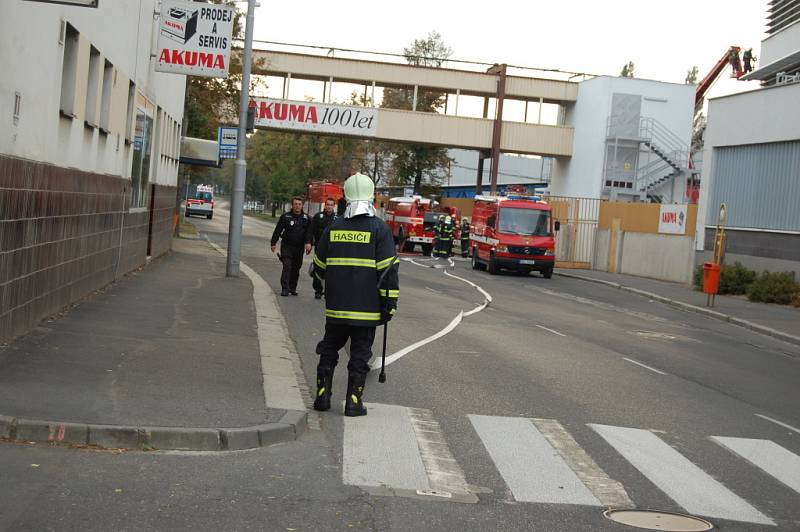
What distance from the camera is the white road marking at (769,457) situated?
8.12 metres

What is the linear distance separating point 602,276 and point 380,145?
142 feet

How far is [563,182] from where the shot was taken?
5988 centimetres

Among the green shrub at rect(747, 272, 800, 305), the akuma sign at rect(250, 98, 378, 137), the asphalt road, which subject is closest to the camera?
the asphalt road

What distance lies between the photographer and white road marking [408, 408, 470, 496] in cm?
709

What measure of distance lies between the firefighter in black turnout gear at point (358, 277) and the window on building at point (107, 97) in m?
9.89

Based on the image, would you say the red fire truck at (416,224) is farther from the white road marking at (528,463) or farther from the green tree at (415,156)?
the white road marking at (528,463)

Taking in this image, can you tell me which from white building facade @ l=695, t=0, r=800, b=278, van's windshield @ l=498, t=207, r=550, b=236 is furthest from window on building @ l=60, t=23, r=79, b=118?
van's windshield @ l=498, t=207, r=550, b=236

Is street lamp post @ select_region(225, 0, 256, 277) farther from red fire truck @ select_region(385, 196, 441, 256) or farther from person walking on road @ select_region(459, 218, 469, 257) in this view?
person walking on road @ select_region(459, 218, 469, 257)

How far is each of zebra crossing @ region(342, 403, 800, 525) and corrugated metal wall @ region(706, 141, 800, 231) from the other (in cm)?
2285

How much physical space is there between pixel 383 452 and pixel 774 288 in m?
23.6

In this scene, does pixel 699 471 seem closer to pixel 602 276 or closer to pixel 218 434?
pixel 218 434

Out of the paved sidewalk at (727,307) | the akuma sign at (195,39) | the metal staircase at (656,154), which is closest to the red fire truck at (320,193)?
the metal staircase at (656,154)

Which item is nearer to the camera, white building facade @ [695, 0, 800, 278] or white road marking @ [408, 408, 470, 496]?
white road marking @ [408, 408, 470, 496]

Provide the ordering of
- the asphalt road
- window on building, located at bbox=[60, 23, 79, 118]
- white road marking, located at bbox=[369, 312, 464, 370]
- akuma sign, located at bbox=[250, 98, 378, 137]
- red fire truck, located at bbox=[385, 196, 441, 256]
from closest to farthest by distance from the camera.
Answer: the asphalt road < white road marking, located at bbox=[369, 312, 464, 370] < window on building, located at bbox=[60, 23, 79, 118] < red fire truck, located at bbox=[385, 196, 441, 256] < akuma sign, located at bbox=[250, 98, 378, 137]
